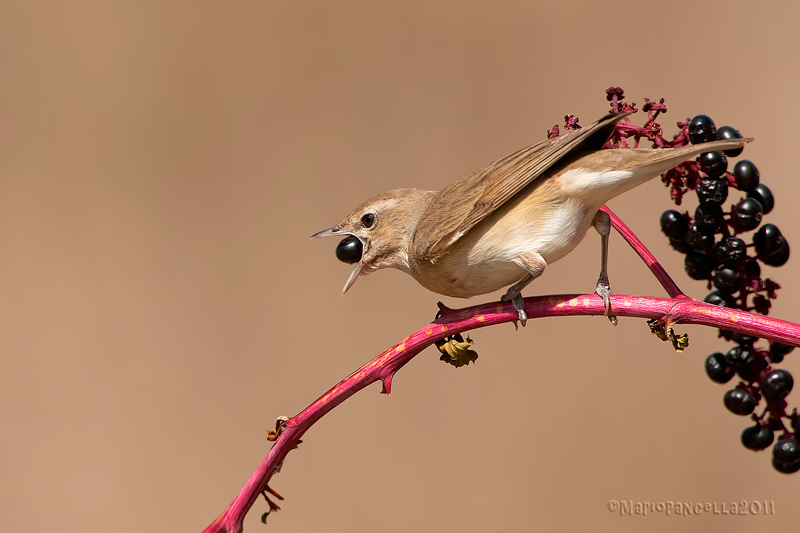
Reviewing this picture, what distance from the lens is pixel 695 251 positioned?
2.10 m

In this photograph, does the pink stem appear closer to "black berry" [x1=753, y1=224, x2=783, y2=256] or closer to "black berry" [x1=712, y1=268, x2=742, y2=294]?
"black berry" [x1=712, y1=268, x2=742, y2=294]

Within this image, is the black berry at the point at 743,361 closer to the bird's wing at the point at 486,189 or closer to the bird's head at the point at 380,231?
the bird's wing at the point at 486,189

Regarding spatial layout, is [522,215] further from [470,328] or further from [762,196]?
[762,196]

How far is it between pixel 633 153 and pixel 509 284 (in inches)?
23.6

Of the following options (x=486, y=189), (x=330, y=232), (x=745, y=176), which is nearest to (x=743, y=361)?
(x=745, y=176)

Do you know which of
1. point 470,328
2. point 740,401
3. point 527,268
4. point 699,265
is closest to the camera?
point 470,328

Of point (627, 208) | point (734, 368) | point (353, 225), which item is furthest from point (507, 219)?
point (627, 208)

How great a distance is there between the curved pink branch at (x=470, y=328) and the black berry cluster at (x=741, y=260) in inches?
15.2

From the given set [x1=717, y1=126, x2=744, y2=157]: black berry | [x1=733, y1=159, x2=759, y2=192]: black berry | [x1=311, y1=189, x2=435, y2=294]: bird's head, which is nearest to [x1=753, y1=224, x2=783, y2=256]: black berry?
[x1=733, y1=159, x2=759, y2=192]: black berry

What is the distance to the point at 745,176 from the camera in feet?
6.40

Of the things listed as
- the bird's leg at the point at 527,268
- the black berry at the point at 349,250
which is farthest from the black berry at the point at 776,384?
the black berry at the point at 349,250

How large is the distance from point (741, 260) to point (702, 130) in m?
0.39

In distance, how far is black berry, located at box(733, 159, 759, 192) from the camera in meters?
1.95

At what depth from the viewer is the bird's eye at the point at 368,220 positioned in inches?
104
